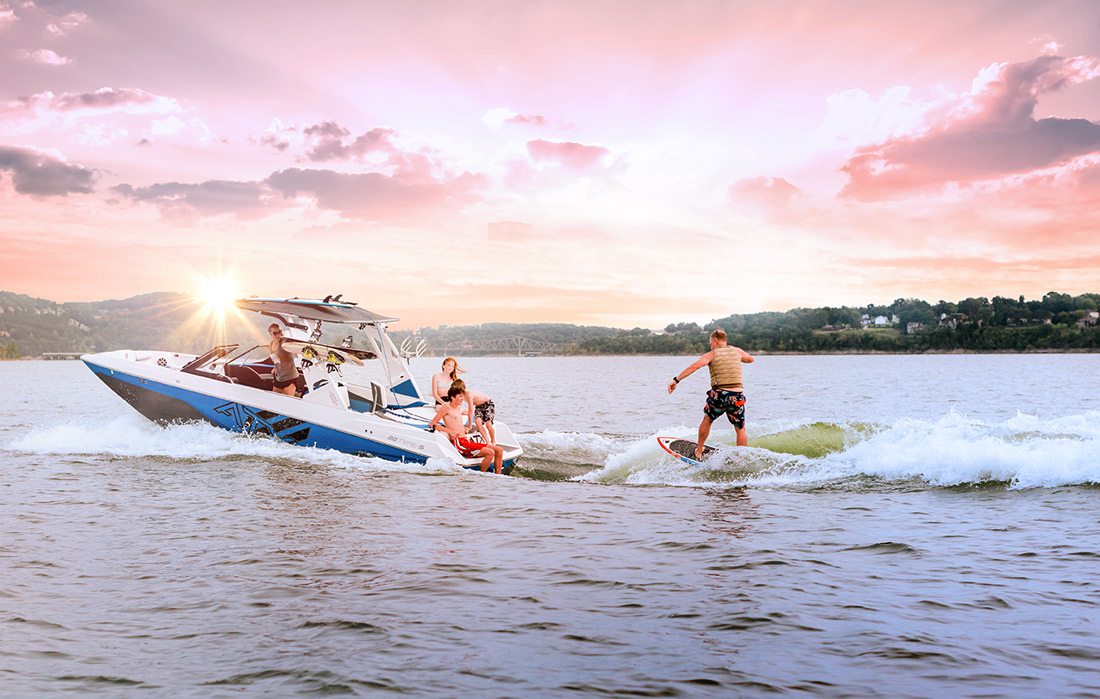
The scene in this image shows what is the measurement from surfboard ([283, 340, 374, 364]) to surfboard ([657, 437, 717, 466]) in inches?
255

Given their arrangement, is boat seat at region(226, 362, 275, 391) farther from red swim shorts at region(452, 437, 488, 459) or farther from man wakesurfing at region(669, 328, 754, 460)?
man wakesurfing at region(669, 328, 754, 460)

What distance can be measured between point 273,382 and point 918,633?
1442 cm

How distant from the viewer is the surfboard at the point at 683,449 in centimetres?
1573

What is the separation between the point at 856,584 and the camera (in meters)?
7.81

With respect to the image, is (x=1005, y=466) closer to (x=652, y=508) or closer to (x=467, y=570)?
(x=652, y=508)

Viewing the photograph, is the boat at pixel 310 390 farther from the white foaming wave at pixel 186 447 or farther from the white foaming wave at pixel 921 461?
the white foaming wave at pixel 921 461

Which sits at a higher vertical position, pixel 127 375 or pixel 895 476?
pixel 127 375

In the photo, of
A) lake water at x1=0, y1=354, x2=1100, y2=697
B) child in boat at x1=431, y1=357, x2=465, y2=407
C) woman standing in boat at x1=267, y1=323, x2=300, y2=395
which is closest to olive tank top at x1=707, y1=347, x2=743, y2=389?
lake water at x1=0, y1=354, x2=1100, y2=697

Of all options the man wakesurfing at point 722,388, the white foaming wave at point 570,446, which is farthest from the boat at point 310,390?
the man wakesurfing at point 722,388

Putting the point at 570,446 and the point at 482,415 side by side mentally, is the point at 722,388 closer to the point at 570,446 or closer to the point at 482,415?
the point at 482,415

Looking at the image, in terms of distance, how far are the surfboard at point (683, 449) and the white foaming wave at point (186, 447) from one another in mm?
4157

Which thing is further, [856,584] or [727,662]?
[856,584]


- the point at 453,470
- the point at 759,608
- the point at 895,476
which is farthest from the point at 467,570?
the point at 895,476

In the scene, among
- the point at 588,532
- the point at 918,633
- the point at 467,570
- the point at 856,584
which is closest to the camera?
the point at 918,633
